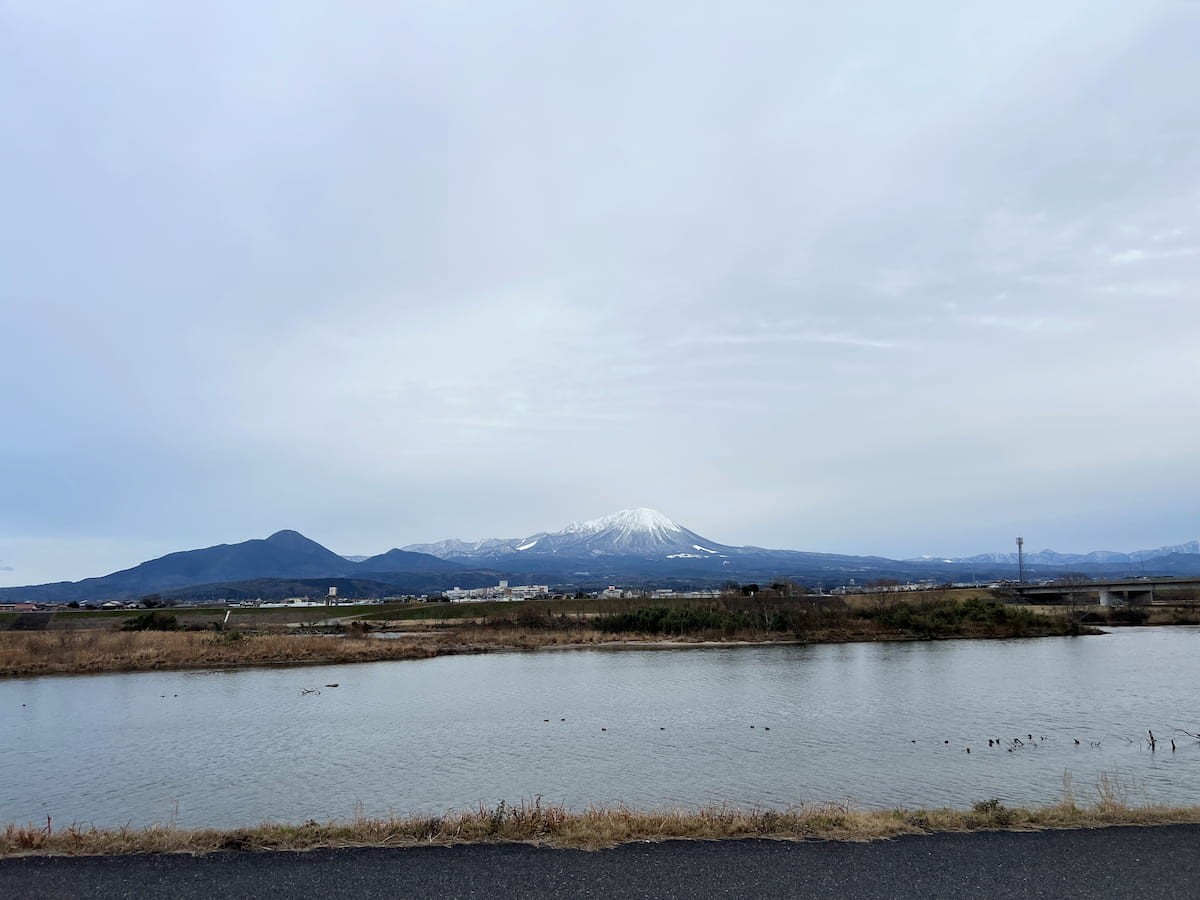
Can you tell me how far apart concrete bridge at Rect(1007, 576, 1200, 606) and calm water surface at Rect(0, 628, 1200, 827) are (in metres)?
67.2

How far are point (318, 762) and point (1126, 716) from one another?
25216 mm

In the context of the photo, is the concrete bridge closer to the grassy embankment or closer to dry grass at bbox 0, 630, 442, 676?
the grassy embankment

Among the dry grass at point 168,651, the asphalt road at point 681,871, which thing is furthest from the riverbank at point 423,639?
the asphalt road at point 681,871

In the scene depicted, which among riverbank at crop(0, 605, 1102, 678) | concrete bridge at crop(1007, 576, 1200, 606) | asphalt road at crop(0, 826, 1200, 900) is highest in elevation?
asphalt road at crop(0, 826, 1200, 900)

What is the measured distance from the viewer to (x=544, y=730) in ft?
82.5

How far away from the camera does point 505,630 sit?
7319 centimetres

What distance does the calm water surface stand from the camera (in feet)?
54.2

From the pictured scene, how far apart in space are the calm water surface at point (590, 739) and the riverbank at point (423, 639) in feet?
20.1

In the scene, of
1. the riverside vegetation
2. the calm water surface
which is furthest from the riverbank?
the riverside vegetation

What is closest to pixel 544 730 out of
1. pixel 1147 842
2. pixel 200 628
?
pixel 1147 842

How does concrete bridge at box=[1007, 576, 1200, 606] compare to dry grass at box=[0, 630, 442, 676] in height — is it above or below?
below

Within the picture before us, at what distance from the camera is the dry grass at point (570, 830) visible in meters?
8.87

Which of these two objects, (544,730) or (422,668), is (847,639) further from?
(544,730)

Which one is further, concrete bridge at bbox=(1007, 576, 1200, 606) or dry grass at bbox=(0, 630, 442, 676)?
concrete bridge at bbox=(1007, 576, 1200, 606)
